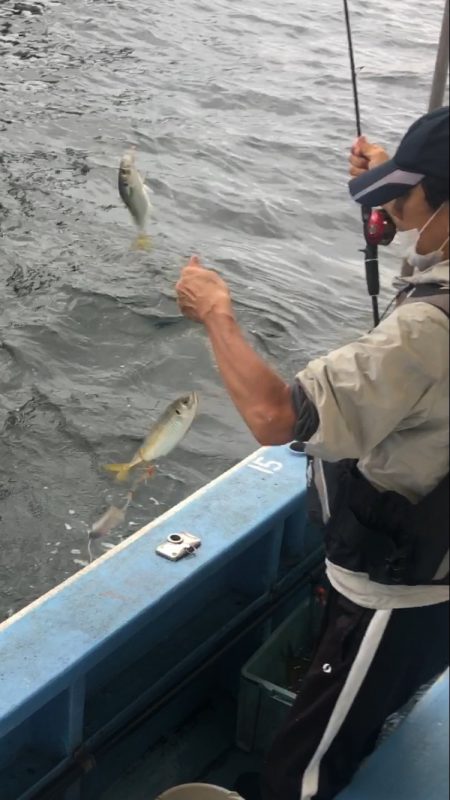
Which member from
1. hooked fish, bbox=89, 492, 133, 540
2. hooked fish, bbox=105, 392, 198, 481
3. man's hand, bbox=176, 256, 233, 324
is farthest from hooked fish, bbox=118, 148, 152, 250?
man's hand, bbox=176, 256, 233, 324

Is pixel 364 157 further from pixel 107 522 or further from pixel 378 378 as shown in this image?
pixel 107 522

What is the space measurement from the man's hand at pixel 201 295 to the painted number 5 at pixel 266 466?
59.0 inches

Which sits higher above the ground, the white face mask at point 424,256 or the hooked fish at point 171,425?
the white face mask at point 424,256

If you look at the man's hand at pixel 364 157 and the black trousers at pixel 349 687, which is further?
the man's hand at pixel 364 157

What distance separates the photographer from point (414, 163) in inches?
93.2

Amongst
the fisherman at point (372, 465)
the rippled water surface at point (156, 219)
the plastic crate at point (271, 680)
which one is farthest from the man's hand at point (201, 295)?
the rippled water surface at point (156, 219)

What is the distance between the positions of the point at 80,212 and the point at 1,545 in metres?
5.34

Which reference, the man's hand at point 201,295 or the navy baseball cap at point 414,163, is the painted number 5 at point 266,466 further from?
the navy baseball cap at point 414,163

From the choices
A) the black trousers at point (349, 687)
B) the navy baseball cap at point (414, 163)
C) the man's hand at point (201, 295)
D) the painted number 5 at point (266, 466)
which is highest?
the navy baseball cap at point (414, 163)

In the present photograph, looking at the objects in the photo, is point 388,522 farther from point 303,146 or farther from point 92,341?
point 303,146

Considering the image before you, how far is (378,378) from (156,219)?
9.10 meters

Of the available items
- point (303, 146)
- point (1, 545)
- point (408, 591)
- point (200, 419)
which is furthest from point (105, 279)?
point (408, 591)

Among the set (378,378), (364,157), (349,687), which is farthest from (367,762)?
(364,157)

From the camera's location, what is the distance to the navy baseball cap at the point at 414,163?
234 centimetres
